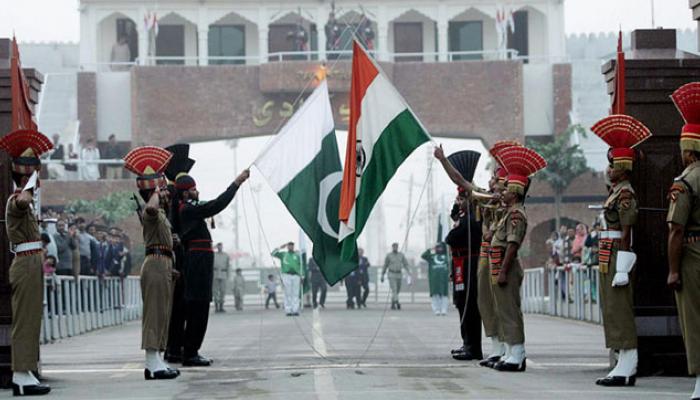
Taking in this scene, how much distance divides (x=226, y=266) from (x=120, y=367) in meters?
25.8

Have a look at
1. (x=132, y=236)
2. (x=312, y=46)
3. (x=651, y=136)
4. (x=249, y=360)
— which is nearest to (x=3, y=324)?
(x=249, y=360)

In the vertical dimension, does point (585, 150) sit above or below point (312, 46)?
below

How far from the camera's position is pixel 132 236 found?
6269 cm

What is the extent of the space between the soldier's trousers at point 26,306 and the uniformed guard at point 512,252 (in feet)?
14.5

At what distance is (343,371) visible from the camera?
47.6 ft

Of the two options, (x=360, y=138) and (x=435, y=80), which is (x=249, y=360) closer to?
(x=360, y=138)

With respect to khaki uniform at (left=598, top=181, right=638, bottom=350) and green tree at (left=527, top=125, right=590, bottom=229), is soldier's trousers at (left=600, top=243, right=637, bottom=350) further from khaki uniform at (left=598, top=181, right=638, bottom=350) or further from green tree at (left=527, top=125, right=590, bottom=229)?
green tree at (left=527, top=125, right=590, bottom=229)

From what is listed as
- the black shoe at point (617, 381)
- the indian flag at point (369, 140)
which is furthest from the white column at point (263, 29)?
the black shoe at point (617, 381)

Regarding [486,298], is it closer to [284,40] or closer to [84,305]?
[84,305]

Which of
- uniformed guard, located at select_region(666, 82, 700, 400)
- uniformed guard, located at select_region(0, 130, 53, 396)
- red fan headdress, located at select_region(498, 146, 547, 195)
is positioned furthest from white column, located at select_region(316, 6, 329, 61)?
uniformed guard, located at select_region(666, 82, 700, 400)

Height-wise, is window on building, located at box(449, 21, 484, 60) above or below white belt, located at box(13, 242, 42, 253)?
above

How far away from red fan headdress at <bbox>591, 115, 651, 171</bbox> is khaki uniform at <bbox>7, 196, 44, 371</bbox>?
16.6 ft

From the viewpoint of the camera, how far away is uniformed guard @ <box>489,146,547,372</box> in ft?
48.7

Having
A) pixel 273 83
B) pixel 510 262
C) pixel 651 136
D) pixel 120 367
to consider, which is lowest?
pixel 120 367
